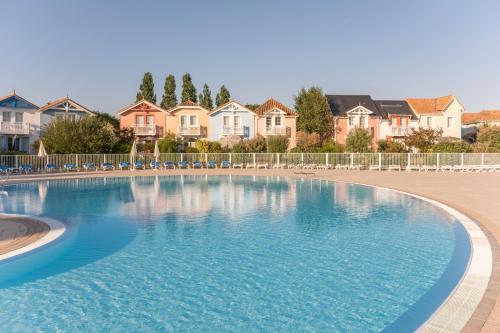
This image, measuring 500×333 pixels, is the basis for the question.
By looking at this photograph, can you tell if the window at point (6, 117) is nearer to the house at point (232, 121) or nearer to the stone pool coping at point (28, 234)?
the house at point (232, 121)

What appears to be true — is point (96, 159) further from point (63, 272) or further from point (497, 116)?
point (497, 116)

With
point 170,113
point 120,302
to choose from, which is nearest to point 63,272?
point 120,302

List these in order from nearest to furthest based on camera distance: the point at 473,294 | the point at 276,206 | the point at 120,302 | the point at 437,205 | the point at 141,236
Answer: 1. the point at 473,294
2. the point at 120,302
3. the point at 141,236
4. the point at 437,205
5. the point at 276,206

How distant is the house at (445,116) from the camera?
49656mm

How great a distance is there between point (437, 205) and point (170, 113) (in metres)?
34.1

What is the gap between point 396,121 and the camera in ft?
159

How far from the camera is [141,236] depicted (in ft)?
31.7

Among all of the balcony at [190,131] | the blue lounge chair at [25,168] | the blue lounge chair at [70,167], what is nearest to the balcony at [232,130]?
the balcony at [190,131]

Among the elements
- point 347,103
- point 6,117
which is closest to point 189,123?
point 6,117

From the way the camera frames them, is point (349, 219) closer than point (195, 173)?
Yes

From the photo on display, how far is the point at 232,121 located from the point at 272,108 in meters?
4.54

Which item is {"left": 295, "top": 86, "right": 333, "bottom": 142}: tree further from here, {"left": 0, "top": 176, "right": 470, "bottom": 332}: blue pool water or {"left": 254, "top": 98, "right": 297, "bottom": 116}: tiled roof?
{"left": 0, "top": 176, "right": 470, "bottom": 332}: blue pool water

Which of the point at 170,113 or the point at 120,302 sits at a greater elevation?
the point at 170,113

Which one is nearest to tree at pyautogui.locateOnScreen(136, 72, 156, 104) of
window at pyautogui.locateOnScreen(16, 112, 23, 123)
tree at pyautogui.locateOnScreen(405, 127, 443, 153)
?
window at pyautogui.locateOnScreen(16, 112, 23, 123)
